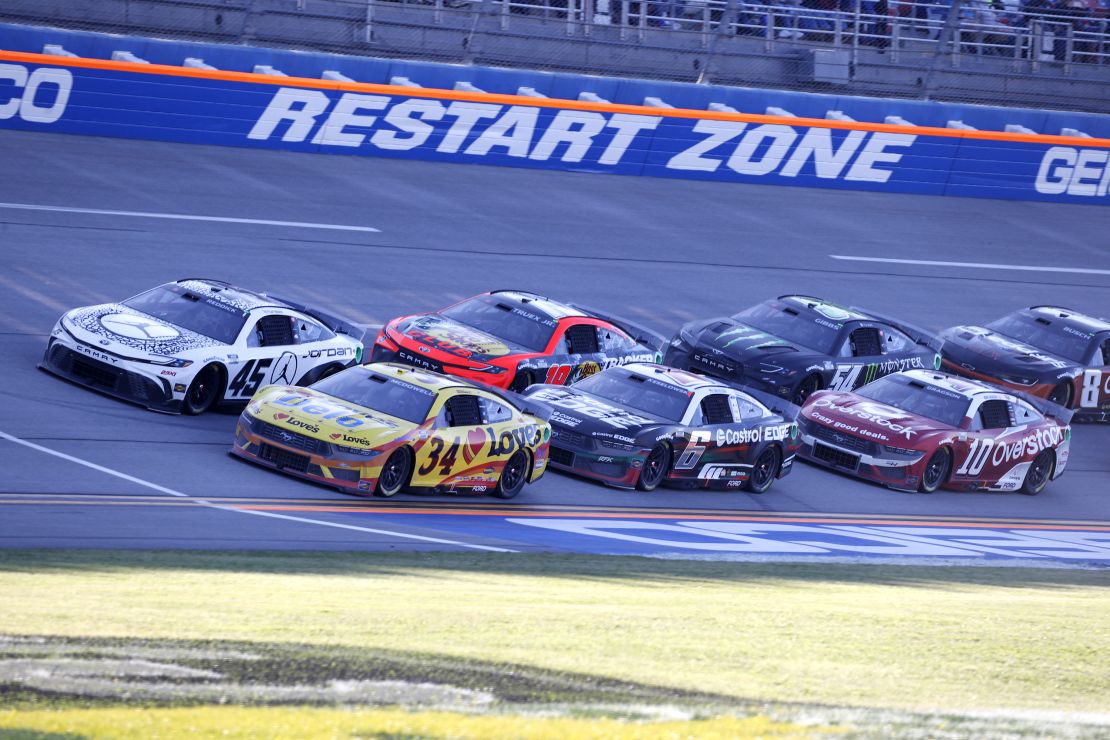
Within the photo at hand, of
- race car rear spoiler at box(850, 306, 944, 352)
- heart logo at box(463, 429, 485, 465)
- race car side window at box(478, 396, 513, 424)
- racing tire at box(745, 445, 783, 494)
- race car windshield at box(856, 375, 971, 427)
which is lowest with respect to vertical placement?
racing tire at box(745, 445, 783, 494)

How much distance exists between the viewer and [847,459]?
20.5 m

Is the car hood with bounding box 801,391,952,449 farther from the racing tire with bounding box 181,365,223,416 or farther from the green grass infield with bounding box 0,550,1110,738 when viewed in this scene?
the racing tire with bounding box 181,365,223,416

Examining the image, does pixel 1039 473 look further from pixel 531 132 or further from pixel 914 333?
pixel 531 132

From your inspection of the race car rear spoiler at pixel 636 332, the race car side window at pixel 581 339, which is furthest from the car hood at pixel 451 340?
the race car rear spoiler at pixel 636 332

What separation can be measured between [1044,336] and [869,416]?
593 cm

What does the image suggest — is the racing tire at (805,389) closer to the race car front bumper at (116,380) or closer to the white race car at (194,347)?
the white race car at (194,347)

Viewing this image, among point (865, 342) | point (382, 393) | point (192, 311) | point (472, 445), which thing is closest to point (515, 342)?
point (382, 393)

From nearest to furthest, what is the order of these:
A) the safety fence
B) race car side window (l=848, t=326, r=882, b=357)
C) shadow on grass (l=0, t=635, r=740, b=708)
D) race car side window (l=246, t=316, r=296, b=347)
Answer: shadow on grass (l=0, t=635, r=740, b=708) → race car side window (l=246, t=316, r=296, b=347) → race car side window (l=848, t=326, r=882, b=357) → the safety fence

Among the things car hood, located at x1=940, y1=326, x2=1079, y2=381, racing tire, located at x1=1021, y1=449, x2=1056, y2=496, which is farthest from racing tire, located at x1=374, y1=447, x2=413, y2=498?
car hood, located at x1=940, y1=326, x2=1079, y2=381

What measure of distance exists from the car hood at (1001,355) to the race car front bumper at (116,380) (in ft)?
40.0

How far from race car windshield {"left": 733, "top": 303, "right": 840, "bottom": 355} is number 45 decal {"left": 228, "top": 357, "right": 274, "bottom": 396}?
24.9 ft

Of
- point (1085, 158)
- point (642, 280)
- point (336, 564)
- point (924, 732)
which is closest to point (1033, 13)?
point (1085, 158)

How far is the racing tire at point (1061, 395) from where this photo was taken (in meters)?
24.2

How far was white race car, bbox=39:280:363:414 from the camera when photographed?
→ 57.5 ft
